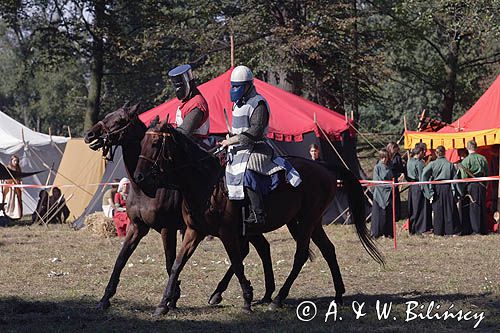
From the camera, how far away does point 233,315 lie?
8.05m

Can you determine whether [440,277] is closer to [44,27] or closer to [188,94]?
[188,94]

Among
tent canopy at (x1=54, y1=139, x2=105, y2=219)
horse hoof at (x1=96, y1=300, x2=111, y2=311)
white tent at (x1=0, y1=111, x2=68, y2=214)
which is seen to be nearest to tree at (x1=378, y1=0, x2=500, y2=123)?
tent canopy at (x1=54, y1=139, x2=105, y2=219)

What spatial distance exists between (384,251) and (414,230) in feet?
→ 10.9

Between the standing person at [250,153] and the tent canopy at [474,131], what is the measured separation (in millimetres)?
9466

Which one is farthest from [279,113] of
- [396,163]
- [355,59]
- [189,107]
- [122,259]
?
[122,259]

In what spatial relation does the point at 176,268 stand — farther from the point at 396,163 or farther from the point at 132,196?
the point at 396,163

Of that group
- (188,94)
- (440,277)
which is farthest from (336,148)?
(188,94)

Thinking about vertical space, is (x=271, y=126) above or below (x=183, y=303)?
above

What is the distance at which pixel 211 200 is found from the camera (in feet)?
26.5

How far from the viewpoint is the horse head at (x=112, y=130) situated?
27.6 ft

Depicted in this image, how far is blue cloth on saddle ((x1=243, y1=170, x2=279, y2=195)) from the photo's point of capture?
8.09 metres

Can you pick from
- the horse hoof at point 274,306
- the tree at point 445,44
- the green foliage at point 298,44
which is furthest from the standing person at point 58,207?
the horse hoof at point 274,306

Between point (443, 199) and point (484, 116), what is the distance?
101 inches

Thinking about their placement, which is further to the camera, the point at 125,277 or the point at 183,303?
the point at 125,277
